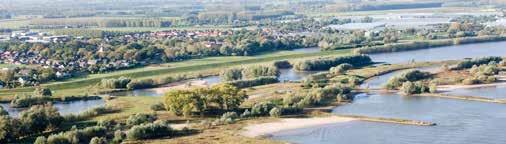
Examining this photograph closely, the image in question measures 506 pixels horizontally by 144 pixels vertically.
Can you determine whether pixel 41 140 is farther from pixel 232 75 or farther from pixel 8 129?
pixel 232 75

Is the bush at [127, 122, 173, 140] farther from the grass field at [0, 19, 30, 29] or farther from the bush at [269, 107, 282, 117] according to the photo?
the grass field at [0, 19, 30, 29]

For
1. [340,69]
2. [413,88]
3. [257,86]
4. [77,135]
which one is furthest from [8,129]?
[340,69]

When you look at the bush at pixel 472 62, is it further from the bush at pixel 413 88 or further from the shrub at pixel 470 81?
the bush at pixel 413 88

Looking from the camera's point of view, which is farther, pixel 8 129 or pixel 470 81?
pixel 470 81

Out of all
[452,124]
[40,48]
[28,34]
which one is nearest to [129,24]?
[28,34]

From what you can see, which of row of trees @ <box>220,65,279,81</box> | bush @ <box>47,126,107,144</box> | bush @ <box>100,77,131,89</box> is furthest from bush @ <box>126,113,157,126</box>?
row of trees @ <box>220,65,279,81</box>
